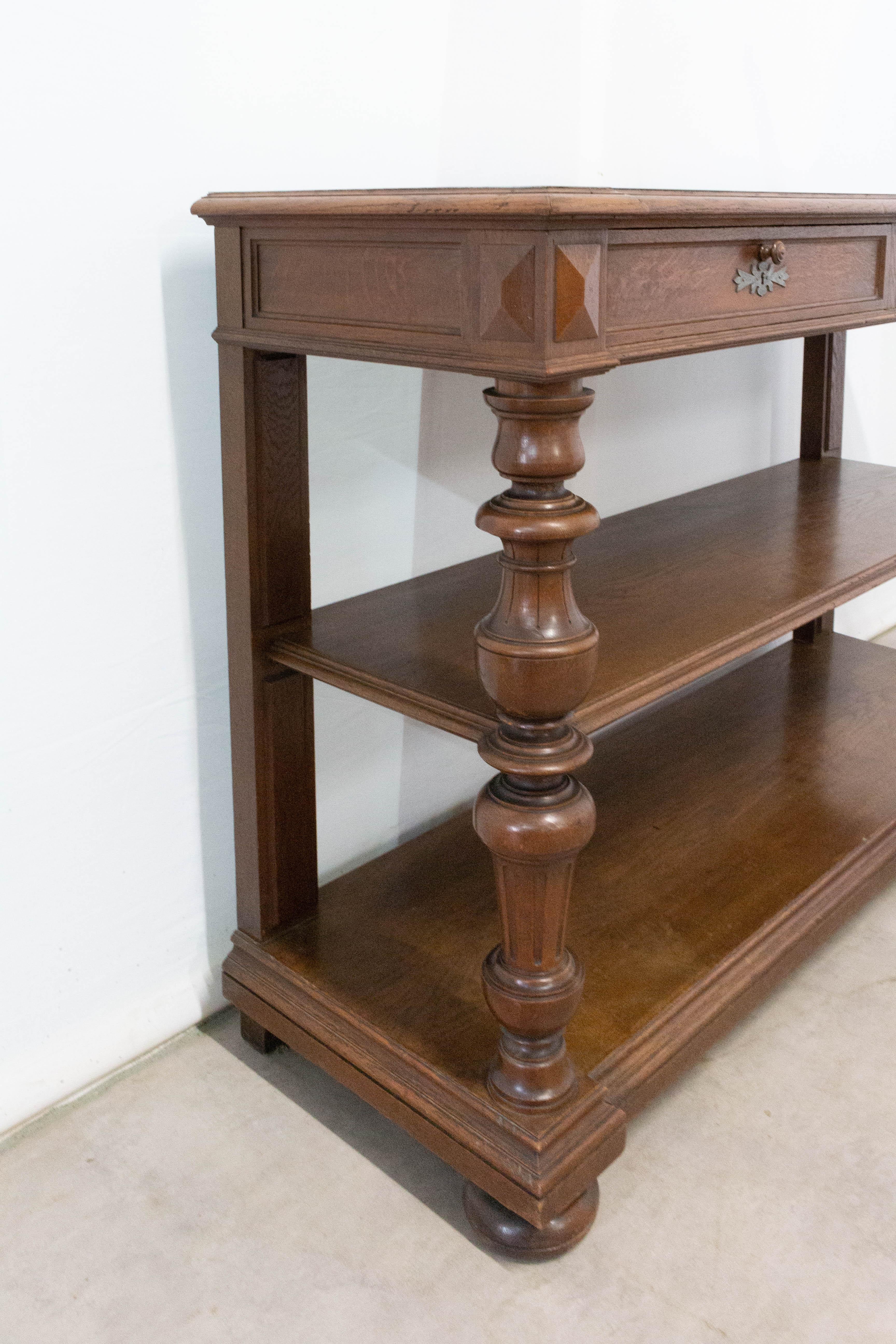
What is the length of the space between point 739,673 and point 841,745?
0.36m

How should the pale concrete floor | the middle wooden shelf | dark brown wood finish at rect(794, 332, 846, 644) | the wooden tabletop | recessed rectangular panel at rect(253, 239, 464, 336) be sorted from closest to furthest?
the wooden tabletop, recessed rectangular panel at rect(253, 239, 464, 336), the pale concrete floor, the middle wooden shelf, dark brown wood finish at rect(794, 332, 846, 644)

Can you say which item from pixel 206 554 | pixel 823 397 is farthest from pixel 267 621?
pixel 823 397

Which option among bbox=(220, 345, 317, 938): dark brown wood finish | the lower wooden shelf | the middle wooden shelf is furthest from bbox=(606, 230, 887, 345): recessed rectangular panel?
the lower wooden shelf

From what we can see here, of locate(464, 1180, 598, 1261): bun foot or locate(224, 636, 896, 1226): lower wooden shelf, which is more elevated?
locate(224, 636, 896, 1226): lower wooden shelf

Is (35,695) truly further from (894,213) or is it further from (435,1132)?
(894,213)

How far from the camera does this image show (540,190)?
101 cm

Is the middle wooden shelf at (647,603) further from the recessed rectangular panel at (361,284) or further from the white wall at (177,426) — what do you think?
the recessed rectangular panel at (361,284)

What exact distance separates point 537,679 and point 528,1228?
2.08 feet

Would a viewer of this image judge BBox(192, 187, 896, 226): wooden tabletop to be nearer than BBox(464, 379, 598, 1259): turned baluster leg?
Yes

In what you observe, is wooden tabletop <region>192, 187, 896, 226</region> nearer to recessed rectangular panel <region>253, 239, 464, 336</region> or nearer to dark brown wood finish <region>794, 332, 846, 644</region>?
recessed rectangular panel <region>253, 239, 464, 336</region>

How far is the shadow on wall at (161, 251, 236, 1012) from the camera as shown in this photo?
1.46 meters

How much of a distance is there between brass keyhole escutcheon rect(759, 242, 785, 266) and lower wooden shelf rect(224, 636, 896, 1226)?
0.88m

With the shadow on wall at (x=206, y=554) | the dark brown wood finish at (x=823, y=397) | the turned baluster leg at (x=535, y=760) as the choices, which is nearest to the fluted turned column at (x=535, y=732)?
the turned baluster leg at (x=535, y=760)

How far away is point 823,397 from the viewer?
2.44 metres
